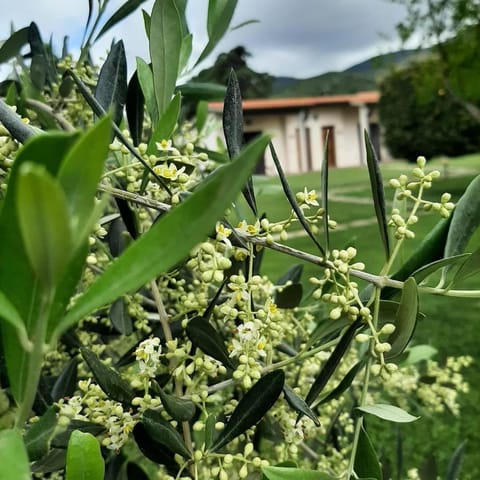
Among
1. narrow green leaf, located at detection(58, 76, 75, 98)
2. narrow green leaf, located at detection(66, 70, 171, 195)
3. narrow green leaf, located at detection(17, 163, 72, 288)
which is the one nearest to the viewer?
narrow green leaf, located at detection(17, 163, 72, 288)

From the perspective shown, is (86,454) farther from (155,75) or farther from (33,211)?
(155,75)

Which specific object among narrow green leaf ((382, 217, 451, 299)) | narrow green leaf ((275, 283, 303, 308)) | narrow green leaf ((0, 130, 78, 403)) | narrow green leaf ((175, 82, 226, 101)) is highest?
narrow green leaf ((175, 82, 226, 101))

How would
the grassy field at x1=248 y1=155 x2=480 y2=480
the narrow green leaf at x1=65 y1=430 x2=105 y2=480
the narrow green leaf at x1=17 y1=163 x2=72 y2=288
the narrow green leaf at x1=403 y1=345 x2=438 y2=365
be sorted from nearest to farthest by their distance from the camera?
the narrow green leaf at x1=17 y1=163 x2=72 y2=288 → the narrow green leaf at x1=65 y1=430 x2=105 y2=480 → the narrow green leaf at x1=403 y1=345 x2=438 y2=365 → the grassy field at x1=248 y1=155 x2=480 y2=480

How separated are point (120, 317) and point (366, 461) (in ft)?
1.05

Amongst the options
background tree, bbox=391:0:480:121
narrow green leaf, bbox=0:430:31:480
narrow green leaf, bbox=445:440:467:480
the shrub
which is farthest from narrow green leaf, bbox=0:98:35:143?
background tree, bbox=391:0:480:121

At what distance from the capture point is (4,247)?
0.22 meters

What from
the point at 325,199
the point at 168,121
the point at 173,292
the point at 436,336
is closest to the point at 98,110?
the point at 168,121

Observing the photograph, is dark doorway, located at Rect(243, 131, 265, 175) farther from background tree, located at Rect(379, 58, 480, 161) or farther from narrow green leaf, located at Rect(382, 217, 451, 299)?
background tree, located at Rect(379, 58, 480, 161)

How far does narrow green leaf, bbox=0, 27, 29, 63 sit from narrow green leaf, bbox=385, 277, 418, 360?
53 cm

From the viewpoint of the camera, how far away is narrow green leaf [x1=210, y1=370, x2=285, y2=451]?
43cm

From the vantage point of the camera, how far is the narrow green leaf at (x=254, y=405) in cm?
43

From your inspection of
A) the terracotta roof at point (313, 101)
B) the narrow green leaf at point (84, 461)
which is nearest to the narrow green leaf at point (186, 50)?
the narrow green leaf at point (84, 461)

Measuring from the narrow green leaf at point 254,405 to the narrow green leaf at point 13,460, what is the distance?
0.23 m

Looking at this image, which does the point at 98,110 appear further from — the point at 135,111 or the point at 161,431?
the point at 161,431
